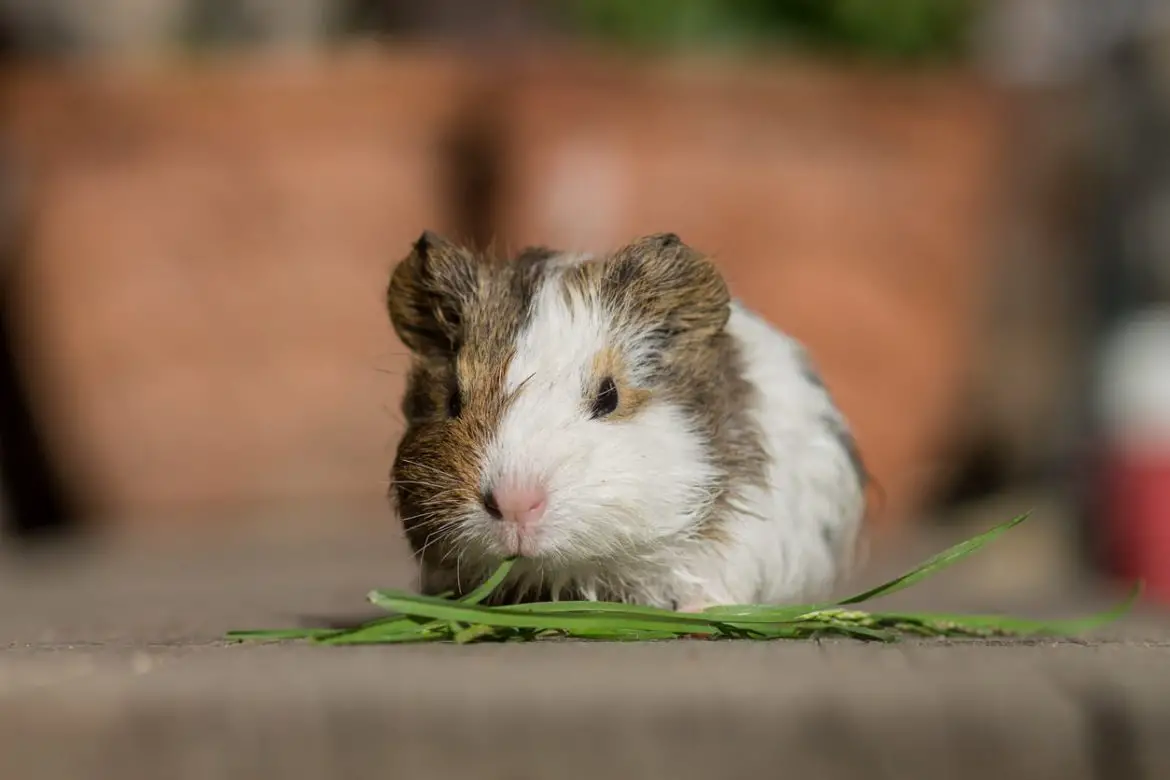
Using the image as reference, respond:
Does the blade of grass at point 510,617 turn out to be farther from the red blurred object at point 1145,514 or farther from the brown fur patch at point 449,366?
the red blurred object at point 1145,514

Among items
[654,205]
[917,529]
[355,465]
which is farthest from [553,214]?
[917,529]

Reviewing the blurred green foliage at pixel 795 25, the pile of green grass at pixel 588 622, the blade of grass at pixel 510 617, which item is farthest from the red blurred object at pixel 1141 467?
the blade of grass at pixel 510 617

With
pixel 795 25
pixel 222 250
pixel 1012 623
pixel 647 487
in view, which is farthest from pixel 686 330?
pixel 795 25

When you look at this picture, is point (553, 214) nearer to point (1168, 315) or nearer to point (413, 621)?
point (1168, 315)

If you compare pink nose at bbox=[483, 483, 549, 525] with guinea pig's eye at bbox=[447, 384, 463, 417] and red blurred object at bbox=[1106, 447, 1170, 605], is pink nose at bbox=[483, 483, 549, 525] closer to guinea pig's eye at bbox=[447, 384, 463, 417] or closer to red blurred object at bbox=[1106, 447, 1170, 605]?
guinea pig's eye at bbox=[447, 384, 463, 417]

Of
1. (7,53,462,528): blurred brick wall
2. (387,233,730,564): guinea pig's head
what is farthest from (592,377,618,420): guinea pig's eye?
(7,53,462,528): blurred brick wall

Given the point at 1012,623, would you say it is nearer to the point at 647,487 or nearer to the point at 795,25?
the point at 647,487
